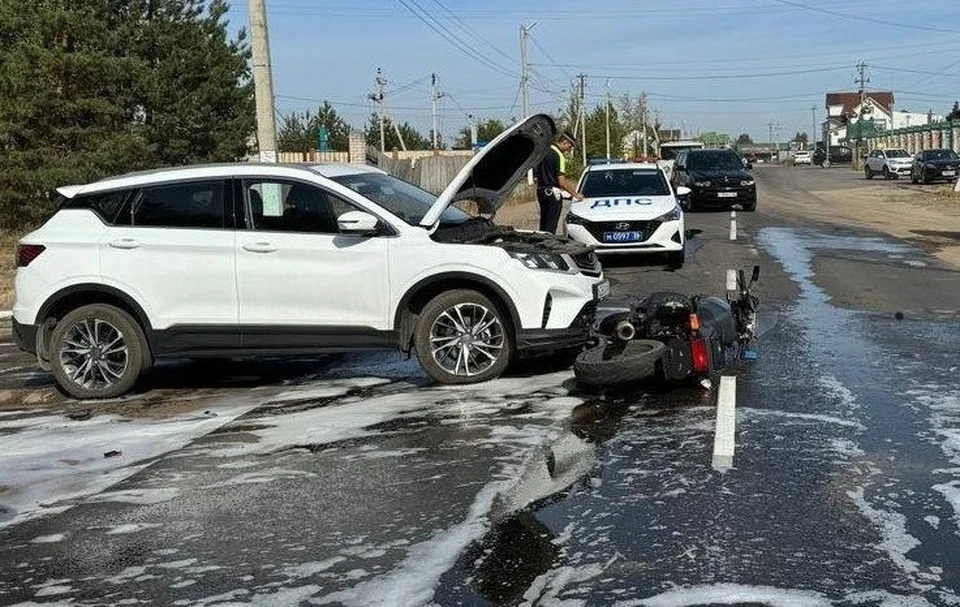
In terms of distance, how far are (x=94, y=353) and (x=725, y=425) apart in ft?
16.5

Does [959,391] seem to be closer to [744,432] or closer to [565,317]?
[744,432]

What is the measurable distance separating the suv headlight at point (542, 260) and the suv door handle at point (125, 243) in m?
2.95

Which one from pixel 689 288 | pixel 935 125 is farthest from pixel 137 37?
pixel 935 125

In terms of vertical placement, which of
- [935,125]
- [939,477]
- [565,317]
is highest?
[935,125]

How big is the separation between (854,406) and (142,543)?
4498 mm

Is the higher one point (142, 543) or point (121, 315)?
point (121, 315)

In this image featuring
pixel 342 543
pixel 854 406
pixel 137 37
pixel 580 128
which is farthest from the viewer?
pixel 580 128

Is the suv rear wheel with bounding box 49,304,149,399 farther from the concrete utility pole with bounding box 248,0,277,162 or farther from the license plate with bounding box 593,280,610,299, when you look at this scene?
the concrete utility pole with bounding box 248,0,277,162

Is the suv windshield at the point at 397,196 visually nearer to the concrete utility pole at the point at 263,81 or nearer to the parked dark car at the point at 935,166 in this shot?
the concrete utility pole at the point at 263,81

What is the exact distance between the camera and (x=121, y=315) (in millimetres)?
8367

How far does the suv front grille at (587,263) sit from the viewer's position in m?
8.48

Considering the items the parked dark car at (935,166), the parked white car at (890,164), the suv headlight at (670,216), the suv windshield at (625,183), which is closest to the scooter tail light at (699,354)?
the suv headlight at (670,216)

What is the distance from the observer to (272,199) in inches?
327

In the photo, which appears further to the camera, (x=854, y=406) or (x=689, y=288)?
(x=689, y=288)
